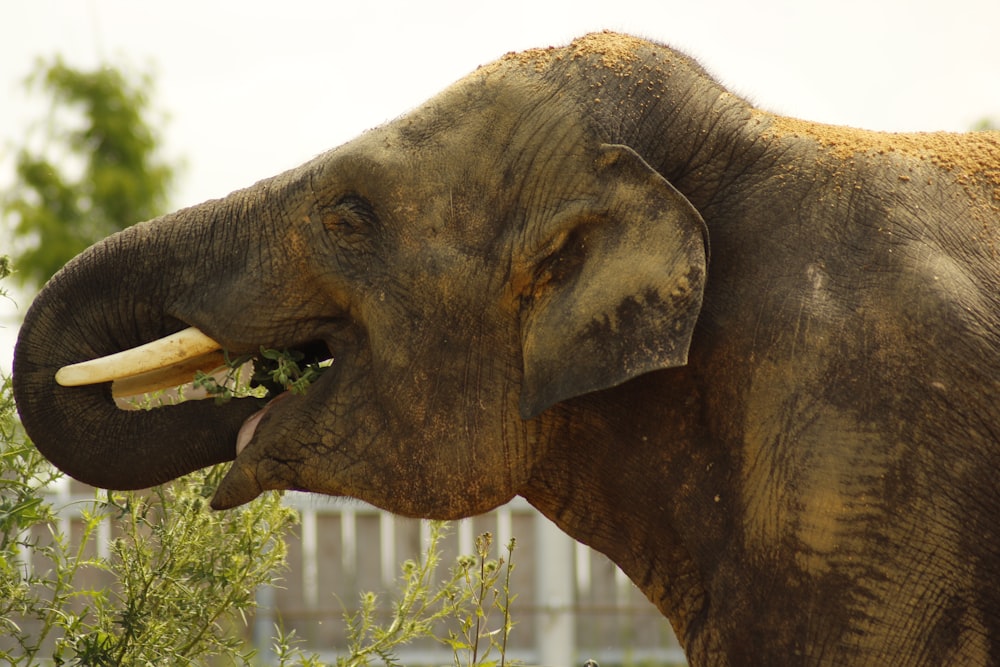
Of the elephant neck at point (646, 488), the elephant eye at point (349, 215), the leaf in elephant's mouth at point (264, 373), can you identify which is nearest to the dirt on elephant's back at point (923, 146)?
the elephant neck at point (646, 488)

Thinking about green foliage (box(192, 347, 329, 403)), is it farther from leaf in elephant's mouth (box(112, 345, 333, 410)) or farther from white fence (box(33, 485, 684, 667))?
white fence (box(33, 485, 684, 667))

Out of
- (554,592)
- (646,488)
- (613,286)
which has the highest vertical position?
(613,286)

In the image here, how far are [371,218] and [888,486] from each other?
1578 mm

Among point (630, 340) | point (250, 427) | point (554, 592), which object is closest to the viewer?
point (630, 340)

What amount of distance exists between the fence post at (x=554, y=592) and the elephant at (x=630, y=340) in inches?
282

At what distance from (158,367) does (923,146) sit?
7.27 feet

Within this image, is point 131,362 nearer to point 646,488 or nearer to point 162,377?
point 162,377

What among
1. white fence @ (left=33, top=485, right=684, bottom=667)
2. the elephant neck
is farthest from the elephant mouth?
white fence @ (left=33, top=485, right=684, bottom=667)

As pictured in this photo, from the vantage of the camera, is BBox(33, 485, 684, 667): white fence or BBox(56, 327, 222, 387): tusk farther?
BBox(33, 485, 684, 667): white fence

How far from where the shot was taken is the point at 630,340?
142 inches

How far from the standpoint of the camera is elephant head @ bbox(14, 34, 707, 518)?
3.76 m

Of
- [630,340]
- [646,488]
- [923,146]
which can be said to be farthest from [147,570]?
[923,146]

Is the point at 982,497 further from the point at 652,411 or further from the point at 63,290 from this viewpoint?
the point at 63,290

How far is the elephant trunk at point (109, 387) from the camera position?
13.5ft
